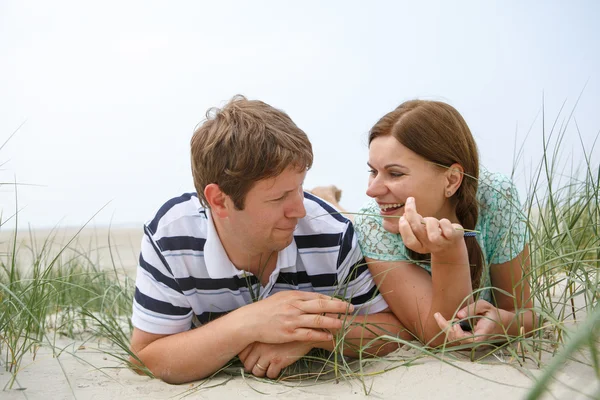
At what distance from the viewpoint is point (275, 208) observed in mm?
2367

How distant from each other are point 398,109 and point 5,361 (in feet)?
6.93

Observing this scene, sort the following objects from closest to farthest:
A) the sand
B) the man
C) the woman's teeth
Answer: the sand < the man < the woman's teeth

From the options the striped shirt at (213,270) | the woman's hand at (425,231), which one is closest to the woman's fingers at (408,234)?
the woman's hand at (425,231)

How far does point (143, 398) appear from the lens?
2.20 meters

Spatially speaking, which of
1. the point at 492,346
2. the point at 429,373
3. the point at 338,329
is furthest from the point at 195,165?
the point at 492,346

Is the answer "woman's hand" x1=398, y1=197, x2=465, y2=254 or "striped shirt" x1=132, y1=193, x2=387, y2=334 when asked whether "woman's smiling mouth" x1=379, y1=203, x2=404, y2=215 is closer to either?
"striped shirt" x1=132, y1=193, x2=387, y2=334

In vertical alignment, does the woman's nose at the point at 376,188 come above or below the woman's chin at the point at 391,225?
above

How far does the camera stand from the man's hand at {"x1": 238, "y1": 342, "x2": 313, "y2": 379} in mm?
2334

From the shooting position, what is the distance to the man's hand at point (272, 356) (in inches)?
91.9

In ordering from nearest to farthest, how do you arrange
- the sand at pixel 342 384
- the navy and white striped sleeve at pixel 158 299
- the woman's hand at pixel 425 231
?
the sand at pixel 342 384, the woman's hand at pixel 425 231, the navy and white striped sleeve at pixel 158 299

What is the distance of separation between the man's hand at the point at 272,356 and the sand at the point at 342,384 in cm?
5

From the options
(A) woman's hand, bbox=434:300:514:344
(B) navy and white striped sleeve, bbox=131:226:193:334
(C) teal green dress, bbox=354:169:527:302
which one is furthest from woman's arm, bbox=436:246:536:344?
(B) navy and white striped sleeve, bbox=131:226:193:334

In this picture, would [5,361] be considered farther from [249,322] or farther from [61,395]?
[249,322]

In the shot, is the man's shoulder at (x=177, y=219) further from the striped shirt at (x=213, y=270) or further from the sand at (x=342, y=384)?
the sand at (x=342, y=384)
